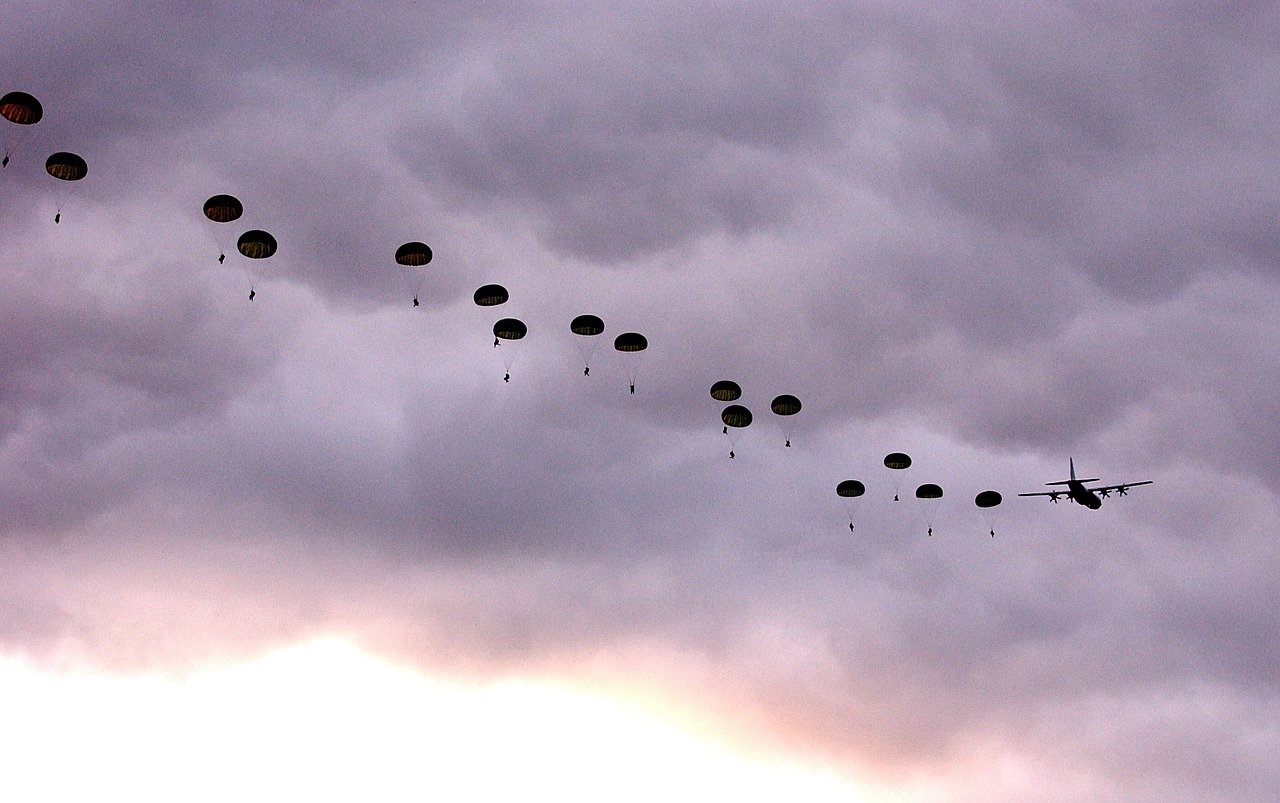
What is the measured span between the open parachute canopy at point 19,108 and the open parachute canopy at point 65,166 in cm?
384

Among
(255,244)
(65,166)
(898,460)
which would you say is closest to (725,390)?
(898,460)

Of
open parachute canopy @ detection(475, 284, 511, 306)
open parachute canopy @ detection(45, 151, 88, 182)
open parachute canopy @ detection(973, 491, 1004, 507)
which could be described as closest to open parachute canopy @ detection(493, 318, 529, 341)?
open parachute canopy @ detection(475, 284, 511, 306)

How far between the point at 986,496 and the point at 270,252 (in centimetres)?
8451

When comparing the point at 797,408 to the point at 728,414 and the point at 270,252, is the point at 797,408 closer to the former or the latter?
the point at 728,414

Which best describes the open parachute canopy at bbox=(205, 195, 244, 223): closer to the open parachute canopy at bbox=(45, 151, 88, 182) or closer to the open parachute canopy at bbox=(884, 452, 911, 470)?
the open parachute canopy at bbox=(45, 151, 88, 182)

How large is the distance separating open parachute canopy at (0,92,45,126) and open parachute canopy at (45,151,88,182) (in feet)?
12.6

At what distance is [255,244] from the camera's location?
106062 mm

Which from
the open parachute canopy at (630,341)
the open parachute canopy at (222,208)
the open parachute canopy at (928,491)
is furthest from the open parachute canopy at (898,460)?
the open parachute canopy at (222,208)

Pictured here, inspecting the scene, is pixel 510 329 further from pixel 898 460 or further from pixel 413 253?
pixel 898 460

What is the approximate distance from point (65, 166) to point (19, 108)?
564cm

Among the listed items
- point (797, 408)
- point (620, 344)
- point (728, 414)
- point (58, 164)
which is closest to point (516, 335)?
point (620, 344)

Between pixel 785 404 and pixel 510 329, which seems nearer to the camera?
pixel 510 329

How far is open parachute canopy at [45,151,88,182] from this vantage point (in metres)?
99.1

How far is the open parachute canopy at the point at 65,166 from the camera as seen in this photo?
9906cm
